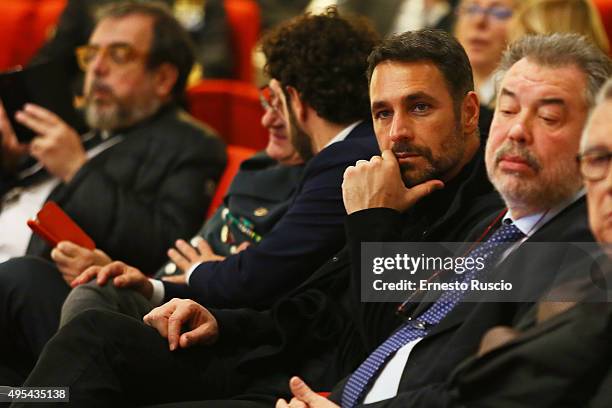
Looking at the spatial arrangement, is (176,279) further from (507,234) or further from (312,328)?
(507,234)

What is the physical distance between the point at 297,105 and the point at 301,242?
0.37 m

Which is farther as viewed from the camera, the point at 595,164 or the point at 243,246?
the point at 243,246

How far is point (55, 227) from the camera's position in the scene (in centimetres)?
274

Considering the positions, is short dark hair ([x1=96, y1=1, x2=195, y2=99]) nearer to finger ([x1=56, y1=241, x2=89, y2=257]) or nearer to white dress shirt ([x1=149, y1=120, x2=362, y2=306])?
finger ([x1=56, y1=241, x2=89, y2=257])

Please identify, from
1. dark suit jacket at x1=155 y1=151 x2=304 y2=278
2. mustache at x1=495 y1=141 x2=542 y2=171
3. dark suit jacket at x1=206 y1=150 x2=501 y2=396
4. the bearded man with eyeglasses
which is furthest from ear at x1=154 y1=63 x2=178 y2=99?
mustache at x1=495 y1=141 x2=542 y2=171

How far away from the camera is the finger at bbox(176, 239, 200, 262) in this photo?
2705 millimetres

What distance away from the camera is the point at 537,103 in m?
1.84

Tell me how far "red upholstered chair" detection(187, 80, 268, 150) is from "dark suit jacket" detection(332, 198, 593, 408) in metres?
2.25

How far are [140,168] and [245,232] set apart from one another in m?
0.70

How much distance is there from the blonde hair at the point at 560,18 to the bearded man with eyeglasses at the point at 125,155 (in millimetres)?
990

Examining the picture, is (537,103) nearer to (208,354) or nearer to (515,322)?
(515,322)

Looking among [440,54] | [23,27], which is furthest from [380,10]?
[440,54]

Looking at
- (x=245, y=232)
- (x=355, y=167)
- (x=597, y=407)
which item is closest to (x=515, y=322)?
(x=597, y=407)

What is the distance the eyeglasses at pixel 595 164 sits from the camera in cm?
156
